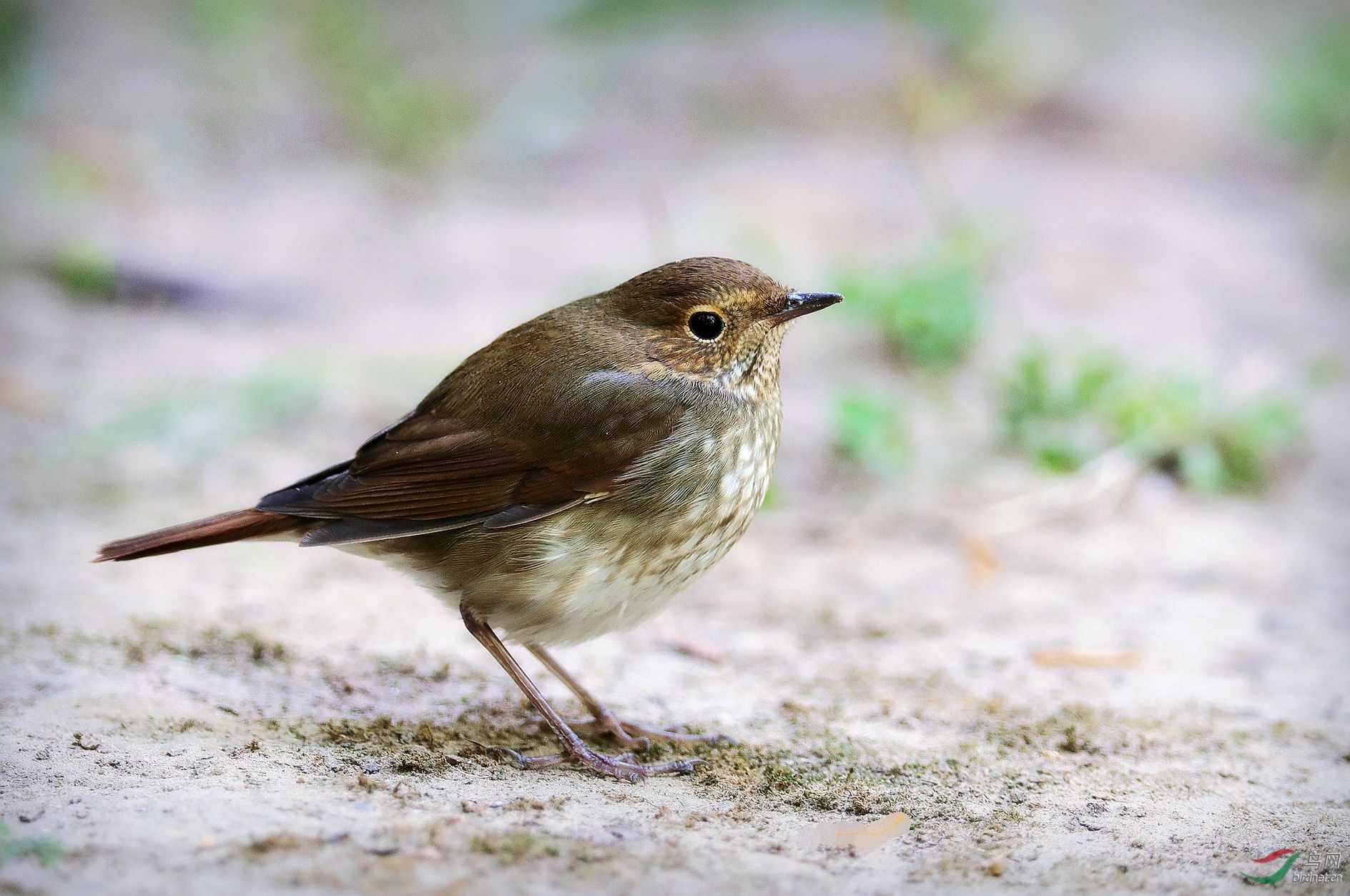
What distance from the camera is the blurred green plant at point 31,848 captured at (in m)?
2.50

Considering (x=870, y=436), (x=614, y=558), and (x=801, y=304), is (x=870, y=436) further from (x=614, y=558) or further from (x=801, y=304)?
(x=614, y=558)

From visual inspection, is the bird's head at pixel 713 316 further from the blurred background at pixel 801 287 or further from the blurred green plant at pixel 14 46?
the blurred green plant at pixel 14 46

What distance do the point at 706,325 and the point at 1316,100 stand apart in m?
7.71

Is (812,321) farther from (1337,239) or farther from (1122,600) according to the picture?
(1337,239)

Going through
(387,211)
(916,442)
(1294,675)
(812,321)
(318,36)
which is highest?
(318,36)

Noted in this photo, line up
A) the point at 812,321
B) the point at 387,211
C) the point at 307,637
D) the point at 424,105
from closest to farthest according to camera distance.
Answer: the point at 307,637 < the point at 812,321 < the point at 387,211 < the point at 424,105

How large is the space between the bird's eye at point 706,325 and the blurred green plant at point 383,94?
18.7 feet

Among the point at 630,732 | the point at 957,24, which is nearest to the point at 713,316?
the point at 630,732

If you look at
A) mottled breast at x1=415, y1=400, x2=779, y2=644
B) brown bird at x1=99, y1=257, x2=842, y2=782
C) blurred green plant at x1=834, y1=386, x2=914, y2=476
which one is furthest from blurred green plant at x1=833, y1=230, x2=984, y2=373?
mottled breast at x1=415, y1=400, x2=779, y2=644

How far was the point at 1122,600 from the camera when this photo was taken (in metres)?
4.83

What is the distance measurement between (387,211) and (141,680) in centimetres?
526

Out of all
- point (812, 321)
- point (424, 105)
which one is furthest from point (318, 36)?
point (812, 321)

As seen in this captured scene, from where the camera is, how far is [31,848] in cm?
254

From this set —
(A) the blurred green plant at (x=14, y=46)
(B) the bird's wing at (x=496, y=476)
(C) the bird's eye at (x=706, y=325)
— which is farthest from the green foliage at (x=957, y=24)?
(B) the bird's wing at (x=496, y=476)
